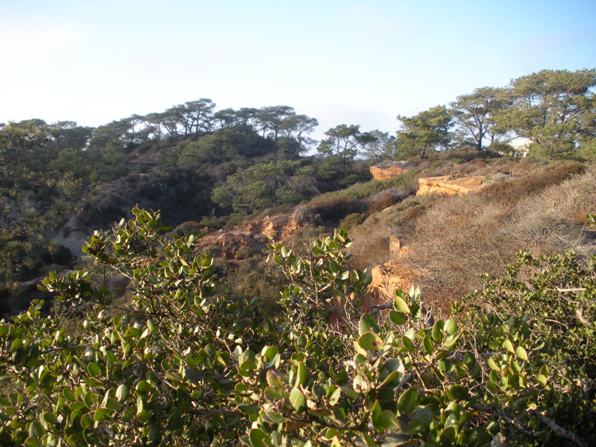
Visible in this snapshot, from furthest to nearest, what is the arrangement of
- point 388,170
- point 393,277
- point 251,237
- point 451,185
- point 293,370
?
point 388,170 → point 251,237 → point 451,185 → point 393,277 → point 293,370

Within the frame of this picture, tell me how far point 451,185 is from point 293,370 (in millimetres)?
17642

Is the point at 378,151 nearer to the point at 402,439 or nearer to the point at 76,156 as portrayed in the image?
the point at 76,156

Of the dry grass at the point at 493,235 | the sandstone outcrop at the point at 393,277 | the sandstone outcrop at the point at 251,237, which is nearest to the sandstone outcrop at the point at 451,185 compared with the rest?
the dry grass at the point at 493,235

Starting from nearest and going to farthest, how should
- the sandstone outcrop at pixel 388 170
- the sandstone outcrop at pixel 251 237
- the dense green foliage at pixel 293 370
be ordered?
the dense green foliage at pixel 293 370
the sandstone outcrop at pixel 251 237
the sandstone outcrop at pixel 388 170

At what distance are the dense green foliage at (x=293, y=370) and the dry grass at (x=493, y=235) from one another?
8.51 ft

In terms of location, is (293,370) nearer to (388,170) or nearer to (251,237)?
(251,237)

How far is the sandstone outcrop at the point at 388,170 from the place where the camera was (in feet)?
99.0

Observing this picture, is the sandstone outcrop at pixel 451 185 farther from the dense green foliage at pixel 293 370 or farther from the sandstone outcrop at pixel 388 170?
the dense green foliage at pixel 293 370

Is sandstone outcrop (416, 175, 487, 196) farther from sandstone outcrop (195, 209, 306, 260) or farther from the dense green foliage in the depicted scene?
the dense green foliage

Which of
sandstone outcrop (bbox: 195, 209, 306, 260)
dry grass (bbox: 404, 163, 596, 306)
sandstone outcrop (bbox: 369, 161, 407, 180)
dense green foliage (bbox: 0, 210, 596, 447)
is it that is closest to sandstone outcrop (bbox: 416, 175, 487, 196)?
dry grass (bbox: 404, 163, 596, 306)

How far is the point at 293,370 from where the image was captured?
1228 mm

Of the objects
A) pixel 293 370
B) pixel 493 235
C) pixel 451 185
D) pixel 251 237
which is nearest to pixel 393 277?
pixel 493 235

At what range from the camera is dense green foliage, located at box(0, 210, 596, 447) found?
1187mm

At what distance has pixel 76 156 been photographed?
31859mm
